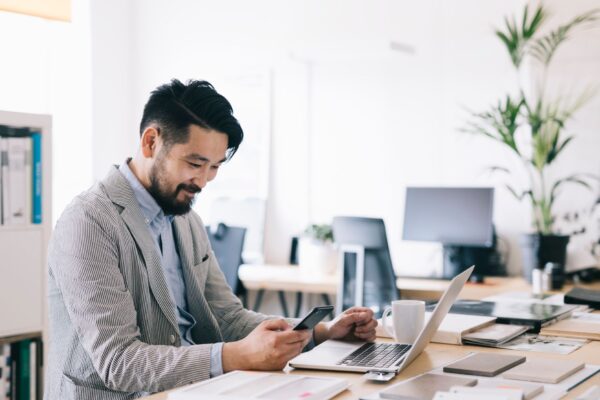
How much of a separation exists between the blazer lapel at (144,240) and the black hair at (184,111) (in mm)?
164

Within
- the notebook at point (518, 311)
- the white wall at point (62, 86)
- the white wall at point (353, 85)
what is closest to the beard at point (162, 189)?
the notebook at point (518, 311)

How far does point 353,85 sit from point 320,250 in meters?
1.06

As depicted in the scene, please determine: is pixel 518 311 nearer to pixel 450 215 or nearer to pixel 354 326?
pixel 354 326

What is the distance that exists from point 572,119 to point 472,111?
562 mm

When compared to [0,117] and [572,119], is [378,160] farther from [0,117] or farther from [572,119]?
[0,117]

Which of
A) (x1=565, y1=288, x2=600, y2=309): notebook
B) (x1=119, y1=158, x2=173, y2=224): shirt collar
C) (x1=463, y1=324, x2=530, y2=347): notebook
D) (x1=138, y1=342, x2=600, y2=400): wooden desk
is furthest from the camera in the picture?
(x1=565, y1=288, x2=600, y2=309): notebook

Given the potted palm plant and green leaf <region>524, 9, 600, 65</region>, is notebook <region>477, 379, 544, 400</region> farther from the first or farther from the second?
green leaf <region>524, 9, 600, 65</region>

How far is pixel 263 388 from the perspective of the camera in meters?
1.49

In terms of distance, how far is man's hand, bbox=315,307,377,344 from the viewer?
2.01m

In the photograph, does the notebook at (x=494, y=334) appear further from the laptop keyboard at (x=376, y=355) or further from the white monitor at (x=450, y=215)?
the white monitor at (x=450, y=215)

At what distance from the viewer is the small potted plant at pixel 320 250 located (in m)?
4.49

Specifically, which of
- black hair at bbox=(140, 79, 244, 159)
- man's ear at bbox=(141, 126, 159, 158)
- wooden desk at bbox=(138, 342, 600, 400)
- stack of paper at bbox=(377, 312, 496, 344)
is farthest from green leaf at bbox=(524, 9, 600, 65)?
man's ear at bbox=(141, 126, 159, 158)

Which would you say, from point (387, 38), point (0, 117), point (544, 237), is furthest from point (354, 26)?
point (0, 117)

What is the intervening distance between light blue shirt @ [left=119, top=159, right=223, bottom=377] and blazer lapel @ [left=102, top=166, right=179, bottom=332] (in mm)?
28
